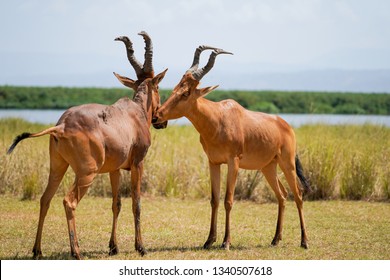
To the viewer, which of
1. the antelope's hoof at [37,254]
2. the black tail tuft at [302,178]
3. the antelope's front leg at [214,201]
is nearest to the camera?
the antelope's hoof at [37,254]

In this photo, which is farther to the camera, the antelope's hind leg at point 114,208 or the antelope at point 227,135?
the antelope at point 227,135

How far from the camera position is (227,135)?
428 inches

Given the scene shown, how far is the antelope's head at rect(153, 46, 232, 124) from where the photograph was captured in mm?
10672

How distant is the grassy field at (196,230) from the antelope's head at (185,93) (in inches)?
81.6

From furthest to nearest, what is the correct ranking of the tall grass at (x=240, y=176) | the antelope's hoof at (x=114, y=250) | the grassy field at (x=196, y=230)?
1. the tall grass at (x=240, y=176)
2. the grassy field at (x=196, y=230)
3. the antelope's hoof at (x=114, y=250)

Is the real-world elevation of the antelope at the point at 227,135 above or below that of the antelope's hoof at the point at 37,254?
above

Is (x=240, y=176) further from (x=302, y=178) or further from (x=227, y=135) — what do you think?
(x=227, y=135)

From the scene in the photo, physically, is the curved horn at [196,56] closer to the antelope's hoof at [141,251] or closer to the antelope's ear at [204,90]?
the antelope's ear at [204,90]

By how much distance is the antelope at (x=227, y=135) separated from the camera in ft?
35.2

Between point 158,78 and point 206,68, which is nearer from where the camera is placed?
point 158,78

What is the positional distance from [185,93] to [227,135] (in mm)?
930

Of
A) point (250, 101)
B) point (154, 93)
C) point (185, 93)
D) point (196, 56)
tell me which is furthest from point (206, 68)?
point (250, 101)

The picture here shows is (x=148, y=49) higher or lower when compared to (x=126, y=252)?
higher

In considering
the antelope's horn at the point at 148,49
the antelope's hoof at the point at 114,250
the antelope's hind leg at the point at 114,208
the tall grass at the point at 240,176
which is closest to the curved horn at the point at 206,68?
the antelope's horn at the point at 148,49
